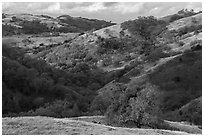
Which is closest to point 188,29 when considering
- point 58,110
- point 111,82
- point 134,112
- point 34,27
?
point 111,82

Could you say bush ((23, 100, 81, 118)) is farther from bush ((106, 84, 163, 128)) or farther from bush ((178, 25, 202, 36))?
bush ((178, 25, 202, 36))

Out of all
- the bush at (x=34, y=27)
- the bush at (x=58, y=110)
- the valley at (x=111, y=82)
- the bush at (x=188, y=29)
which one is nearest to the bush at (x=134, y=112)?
the valley at (x=111, y=82)

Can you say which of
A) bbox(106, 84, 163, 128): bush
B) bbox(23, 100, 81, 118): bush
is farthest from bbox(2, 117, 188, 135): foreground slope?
bbox(23, 100, 81, 118): bush

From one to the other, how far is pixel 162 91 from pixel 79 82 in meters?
7.34

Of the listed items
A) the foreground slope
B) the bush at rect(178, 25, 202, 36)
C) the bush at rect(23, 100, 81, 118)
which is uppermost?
the bush at rect(178, 25, 202, 36)

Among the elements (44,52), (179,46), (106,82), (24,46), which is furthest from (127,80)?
(24,46)

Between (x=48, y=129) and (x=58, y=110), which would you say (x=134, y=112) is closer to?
(x=58, y=110)

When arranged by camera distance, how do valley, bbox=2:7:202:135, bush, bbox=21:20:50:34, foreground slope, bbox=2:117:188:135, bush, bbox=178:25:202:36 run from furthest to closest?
bush, bbox=21:20:50:34, bush, bbox=178:25:202:36, valley, bbox=2:7:202:135, foreground slope, bbox=2:117:188:135

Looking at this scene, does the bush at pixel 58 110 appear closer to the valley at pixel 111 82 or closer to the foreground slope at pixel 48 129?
the valley at pixel 111 82

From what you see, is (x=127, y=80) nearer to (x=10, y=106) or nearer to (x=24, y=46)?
(x=10, y=106)

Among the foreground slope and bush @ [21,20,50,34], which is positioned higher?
bush @ [21,20,50,34]

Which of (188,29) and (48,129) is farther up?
(188,29)

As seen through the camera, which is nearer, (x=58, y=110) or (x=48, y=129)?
(x=48, y=129)

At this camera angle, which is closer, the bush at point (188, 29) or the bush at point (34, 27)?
the bush at point (188, 29)
